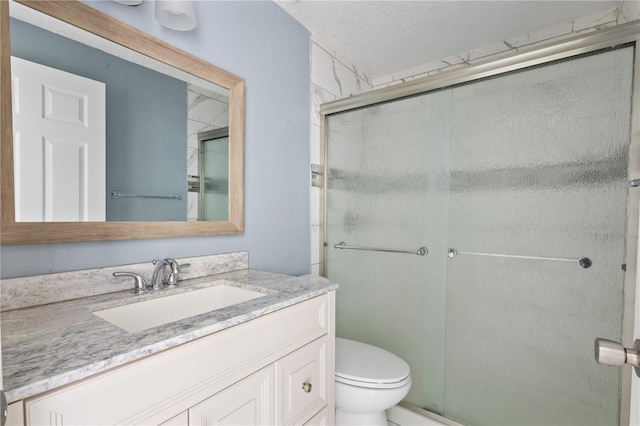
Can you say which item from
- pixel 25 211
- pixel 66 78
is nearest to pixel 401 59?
pixel 66 78

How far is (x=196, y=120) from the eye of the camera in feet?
4.26

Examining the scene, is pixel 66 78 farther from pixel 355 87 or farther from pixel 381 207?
pixel 355 87

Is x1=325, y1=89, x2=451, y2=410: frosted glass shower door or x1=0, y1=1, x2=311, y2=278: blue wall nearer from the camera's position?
x1=0, y1=1, x2=311, y2=278: blue wall

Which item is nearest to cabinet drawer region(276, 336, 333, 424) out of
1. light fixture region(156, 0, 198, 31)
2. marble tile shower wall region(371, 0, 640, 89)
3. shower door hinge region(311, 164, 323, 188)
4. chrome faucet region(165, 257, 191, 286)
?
chrome faucet region(165, 257, 191, 286)

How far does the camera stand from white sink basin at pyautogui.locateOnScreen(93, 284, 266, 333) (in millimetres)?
917

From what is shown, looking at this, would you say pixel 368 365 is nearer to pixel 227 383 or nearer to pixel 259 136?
pixel 227 383

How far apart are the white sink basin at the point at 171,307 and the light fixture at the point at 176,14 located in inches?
38.8

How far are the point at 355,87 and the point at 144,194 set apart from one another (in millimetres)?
1786

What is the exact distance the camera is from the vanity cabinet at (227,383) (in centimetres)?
55

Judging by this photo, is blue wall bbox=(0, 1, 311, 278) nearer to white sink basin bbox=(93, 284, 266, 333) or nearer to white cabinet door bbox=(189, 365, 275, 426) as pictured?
white sink basin bbox=(93, 284, 266, 333)

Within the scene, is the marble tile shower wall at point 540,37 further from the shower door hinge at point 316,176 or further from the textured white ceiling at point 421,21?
the shower door hinge at point 316,176

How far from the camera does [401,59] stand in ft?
7.40

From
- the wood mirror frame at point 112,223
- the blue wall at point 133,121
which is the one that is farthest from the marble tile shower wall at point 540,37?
the blue wall at point 133,121

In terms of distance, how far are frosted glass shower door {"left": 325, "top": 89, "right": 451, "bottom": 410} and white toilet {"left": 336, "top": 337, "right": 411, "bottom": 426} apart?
348 millimetres
